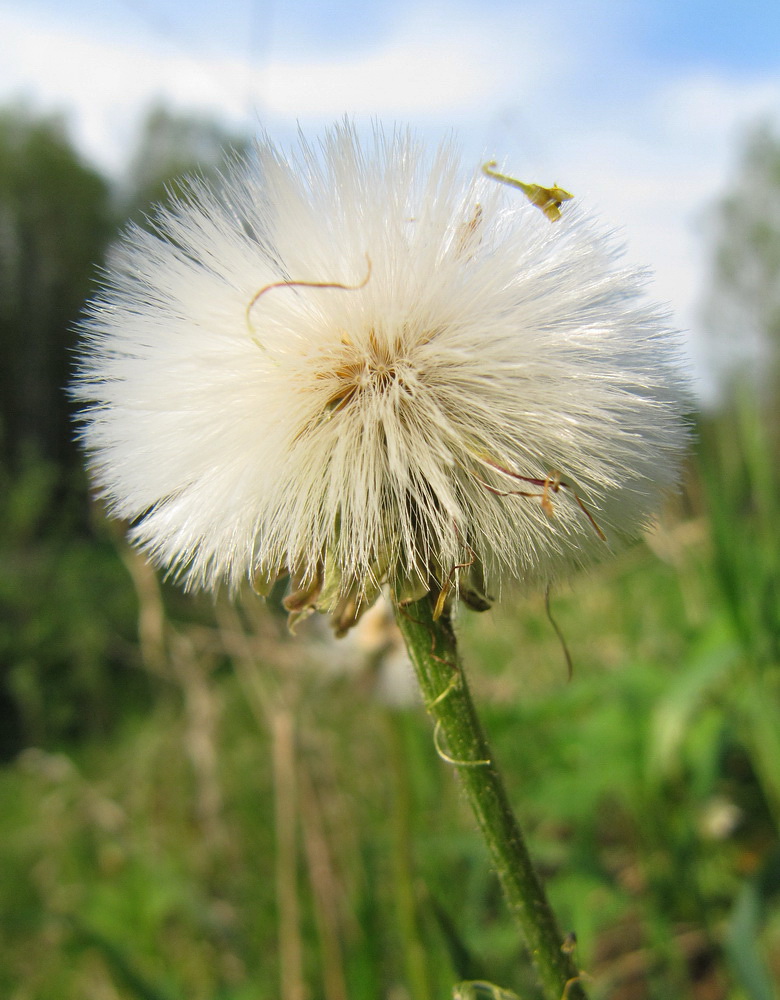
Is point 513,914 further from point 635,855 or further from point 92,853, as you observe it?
point 92,853

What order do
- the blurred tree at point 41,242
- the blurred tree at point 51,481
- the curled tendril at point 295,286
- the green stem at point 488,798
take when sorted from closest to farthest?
the green stem at point 488,798
the curled tendril at point 295,286
the blurred tree at point 51,481
the blurred tree at point 41,242

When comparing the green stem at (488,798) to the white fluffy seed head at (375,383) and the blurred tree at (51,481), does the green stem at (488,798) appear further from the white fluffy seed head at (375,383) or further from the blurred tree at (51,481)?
the blurred tree at (51,481)

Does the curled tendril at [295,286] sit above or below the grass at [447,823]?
above

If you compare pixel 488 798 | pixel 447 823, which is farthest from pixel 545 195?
pixel 447 823

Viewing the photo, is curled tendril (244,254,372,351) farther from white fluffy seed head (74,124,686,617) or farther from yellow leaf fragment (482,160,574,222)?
yellow leaf fragment (482,160,574,222)

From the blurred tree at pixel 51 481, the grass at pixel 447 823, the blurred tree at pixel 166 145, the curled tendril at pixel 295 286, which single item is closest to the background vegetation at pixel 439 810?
the grass at pixel 447 823

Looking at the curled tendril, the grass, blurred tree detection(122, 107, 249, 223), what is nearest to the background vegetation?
the grass
